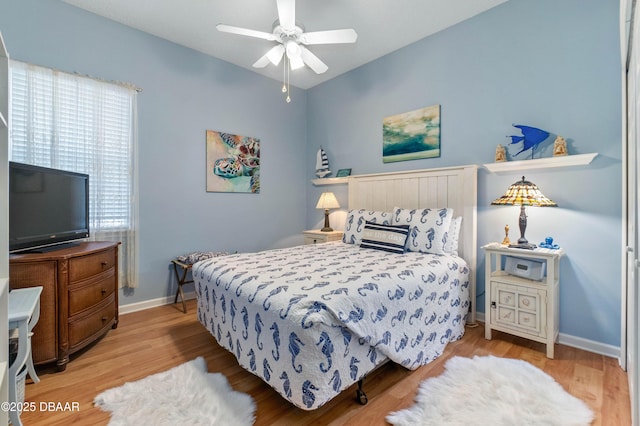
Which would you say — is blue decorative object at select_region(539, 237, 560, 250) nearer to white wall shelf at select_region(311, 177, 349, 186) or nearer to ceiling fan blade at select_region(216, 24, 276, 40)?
white wall shelf at select_region(311, 177, 349, 186)

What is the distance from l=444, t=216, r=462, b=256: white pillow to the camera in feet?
8.79

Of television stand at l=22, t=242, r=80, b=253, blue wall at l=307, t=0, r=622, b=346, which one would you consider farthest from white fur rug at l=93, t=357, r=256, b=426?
blue wall at l=307, t=0, r=622, b=346

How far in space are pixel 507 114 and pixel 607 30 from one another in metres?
0.79

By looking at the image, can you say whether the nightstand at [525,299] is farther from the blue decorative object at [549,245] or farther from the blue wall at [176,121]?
the blue wall at [176,121]

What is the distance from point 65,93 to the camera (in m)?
2.61

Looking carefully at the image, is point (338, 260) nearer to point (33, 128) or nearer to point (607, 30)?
point (607, 30)

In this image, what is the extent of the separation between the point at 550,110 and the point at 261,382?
9.98 feet

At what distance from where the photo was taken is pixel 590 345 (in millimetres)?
2225

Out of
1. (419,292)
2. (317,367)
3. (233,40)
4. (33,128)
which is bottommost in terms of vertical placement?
(317,367)

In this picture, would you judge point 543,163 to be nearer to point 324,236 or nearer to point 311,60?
point 311,60

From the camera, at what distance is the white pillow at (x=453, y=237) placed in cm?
268

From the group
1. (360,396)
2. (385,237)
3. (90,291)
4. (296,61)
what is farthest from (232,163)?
(360,396)

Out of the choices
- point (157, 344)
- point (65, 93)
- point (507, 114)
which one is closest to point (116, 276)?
point (157, 344)

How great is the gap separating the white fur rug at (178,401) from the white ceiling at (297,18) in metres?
3.04
